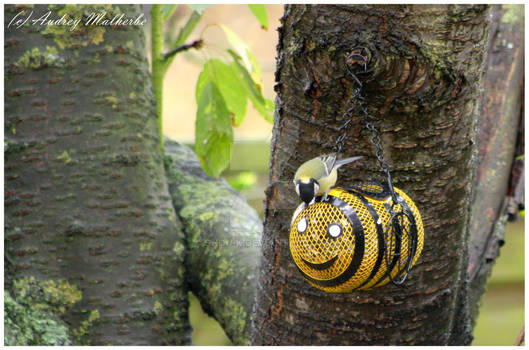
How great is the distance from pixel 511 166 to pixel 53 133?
0.98 metres

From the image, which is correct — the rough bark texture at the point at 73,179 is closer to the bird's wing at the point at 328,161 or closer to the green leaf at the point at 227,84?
the green leaf at the point at 227,84

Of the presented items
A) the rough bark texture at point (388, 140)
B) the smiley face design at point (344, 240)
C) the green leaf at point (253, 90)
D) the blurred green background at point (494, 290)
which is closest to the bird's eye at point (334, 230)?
the smiley face design at point (344, 240)

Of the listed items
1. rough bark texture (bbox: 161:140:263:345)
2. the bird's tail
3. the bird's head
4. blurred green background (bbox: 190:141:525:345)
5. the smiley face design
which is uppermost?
the bird's tail

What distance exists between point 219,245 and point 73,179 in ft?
1.08

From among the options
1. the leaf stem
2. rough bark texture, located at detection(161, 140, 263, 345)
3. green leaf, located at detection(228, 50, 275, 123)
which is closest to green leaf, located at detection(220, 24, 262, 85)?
green leaf, located at detection(228, 50, 275, 123)

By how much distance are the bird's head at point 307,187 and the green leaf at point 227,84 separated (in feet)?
1.88

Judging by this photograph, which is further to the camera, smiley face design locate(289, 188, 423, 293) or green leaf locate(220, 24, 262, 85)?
green leaf locate(220, 24, 262, 85)

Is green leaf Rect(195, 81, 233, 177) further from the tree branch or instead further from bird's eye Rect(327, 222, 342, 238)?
bird's eye Rect(327, 222, 342, 238)

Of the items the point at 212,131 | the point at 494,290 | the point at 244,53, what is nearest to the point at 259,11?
the point at 244,53

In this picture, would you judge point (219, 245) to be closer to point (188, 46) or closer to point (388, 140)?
point (188, 46)

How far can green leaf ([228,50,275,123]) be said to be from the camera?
3.80 feet

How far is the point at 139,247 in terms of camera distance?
3.77 ft

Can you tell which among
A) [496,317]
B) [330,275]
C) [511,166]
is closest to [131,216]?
[330,275]

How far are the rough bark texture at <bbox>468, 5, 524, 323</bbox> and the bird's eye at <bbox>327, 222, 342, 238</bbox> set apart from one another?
62 cm
